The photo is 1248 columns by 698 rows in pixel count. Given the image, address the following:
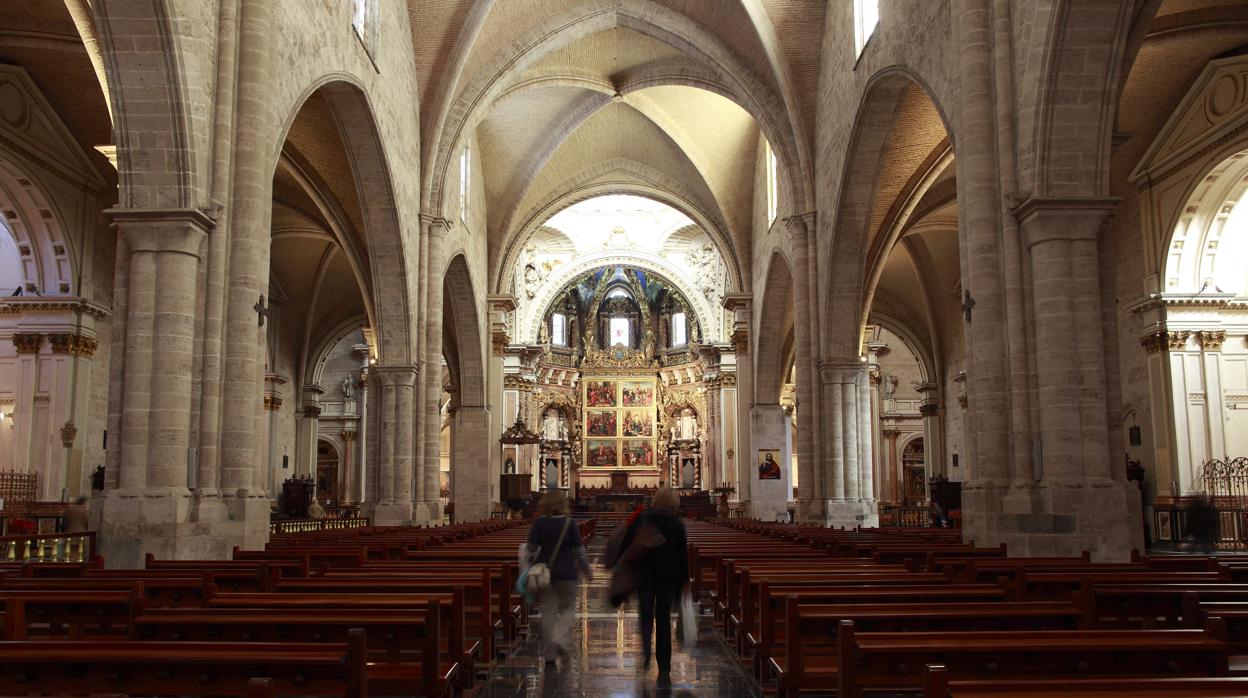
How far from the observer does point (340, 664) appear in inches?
159

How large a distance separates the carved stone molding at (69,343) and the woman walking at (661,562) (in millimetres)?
17947

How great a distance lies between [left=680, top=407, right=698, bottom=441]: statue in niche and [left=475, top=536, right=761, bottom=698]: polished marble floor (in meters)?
38.4

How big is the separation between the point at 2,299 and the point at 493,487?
55.2 ft

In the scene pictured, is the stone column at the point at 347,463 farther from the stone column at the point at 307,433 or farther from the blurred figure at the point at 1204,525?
the blurred figure at the point at 1204,525

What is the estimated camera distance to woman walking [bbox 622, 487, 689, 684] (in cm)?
739

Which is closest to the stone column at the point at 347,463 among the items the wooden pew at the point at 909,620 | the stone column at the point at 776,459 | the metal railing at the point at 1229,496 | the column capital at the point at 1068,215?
the stone column at the point at 776,459

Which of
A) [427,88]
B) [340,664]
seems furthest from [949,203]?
[340,664]

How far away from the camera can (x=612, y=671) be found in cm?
782

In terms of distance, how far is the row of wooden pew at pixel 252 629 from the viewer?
13.3ft

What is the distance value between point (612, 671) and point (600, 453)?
41678mm

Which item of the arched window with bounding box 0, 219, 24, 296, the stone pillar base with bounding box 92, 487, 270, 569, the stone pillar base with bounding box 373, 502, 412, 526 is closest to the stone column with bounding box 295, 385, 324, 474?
the arched window with bounding box 0, 219, 24, 296

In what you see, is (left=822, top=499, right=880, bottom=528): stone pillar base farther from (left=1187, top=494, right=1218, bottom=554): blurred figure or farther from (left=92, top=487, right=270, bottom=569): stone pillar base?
(left=92, top=487, right=270, bottom=569): stone pillar base

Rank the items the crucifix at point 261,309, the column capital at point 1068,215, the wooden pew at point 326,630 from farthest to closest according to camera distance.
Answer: the crucifix at point 261,309, the column capital at point 1068,215, the wooden pew at point 326,630

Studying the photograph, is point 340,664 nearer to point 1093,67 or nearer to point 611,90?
point 1093,67
